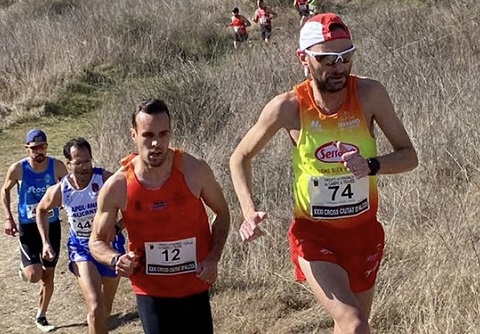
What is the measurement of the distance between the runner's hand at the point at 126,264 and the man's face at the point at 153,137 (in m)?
0.44

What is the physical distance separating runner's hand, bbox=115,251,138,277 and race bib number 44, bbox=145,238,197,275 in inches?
6.1

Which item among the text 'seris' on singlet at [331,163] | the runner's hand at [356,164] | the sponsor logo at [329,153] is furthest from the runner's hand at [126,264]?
the runner's hand at [356,164]

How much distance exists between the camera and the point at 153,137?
396cm

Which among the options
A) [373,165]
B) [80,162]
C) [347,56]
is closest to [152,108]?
[347,56]

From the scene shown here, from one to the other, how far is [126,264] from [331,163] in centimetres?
106

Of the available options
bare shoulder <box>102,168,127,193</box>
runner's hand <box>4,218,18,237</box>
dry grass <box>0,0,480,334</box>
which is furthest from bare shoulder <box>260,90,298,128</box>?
runner's hand <box>4,218,18,237</box>

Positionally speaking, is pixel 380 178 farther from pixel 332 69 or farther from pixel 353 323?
pixel 353 323

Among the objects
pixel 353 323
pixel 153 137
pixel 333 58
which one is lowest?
pixel 353 323

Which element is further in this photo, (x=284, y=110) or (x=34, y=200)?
(x=34, y=200)

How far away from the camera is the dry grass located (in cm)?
477

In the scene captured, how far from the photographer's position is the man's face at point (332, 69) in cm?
373

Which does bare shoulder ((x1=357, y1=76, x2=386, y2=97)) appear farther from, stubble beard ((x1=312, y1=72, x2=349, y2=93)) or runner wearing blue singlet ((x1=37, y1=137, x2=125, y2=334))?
runner wearing blue singlet ((x1=37, y1=137, x2=125, y2=334))

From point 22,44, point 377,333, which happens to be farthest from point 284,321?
point 22,44

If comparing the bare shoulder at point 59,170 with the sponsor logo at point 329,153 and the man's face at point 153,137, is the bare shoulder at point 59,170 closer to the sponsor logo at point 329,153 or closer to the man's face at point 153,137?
the man's face at point 153,137
